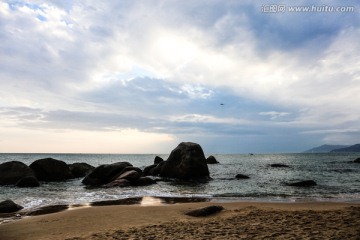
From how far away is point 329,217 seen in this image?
34.7ft

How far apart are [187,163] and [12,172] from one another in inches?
711

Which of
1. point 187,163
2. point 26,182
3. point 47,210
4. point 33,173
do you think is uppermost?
point 187,163

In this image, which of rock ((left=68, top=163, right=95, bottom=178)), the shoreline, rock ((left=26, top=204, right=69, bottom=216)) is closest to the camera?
the shoreline

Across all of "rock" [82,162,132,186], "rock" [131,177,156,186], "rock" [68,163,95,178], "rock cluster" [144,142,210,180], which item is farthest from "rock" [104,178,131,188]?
"rock" [68,163,95,178]

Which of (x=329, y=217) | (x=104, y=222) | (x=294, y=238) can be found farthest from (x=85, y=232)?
(x=329, y=217)

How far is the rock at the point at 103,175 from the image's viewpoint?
28703 millimetres

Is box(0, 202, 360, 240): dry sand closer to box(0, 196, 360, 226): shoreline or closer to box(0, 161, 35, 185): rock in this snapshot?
box(0, 196, 360, 226): shoreline

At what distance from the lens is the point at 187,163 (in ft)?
107

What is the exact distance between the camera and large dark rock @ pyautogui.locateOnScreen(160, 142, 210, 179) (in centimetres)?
3238

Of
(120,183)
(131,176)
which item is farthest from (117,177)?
(120,183)

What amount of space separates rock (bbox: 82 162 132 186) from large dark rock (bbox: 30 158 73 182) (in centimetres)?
587

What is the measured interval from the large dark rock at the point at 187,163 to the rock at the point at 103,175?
6.18 metres

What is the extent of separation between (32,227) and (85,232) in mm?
2584

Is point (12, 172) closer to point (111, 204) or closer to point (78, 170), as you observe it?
point (78, 170)
